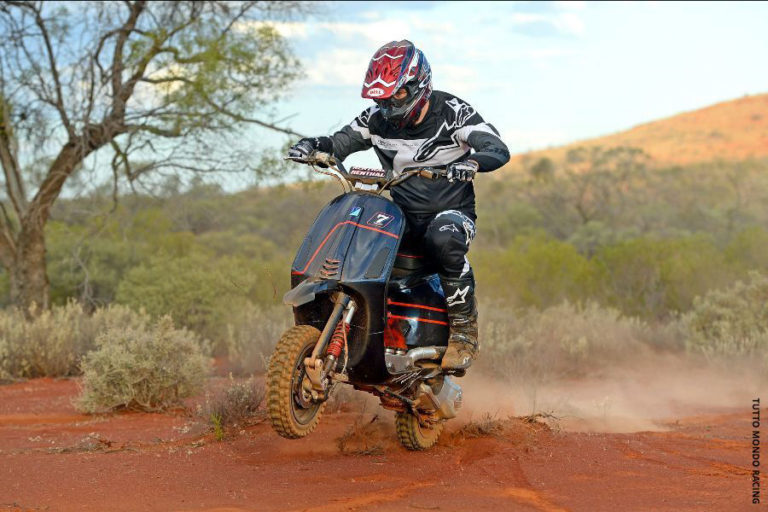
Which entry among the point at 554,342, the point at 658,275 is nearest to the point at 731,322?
the point at 554,342

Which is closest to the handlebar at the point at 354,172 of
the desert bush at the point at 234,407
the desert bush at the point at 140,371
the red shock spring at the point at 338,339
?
the red shock spring at the point at 338,339

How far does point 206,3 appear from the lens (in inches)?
618

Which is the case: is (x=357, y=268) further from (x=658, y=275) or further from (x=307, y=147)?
(x=658, y=275)

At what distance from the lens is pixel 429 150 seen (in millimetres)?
6047

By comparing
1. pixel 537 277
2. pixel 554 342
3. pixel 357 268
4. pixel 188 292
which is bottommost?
pixel 554 342

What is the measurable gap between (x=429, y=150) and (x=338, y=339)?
5.17ft

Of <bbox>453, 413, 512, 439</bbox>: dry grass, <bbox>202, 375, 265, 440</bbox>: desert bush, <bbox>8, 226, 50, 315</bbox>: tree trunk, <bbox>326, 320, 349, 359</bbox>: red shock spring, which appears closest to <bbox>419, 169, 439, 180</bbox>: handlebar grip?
<bbox>326, 320, 349, 359</bbox>: red shock spring

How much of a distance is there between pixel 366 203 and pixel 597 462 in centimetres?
226

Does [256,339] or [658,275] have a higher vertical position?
[658,275]

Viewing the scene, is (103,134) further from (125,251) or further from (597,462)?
(597,462)

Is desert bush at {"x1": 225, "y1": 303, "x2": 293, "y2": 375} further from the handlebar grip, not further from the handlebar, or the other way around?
the handlebar grip

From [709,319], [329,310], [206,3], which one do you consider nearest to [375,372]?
[329,310]

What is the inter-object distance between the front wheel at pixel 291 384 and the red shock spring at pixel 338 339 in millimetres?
101

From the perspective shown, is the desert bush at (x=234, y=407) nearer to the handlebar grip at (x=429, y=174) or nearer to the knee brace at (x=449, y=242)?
the knee brace at (x=449, y=242)
